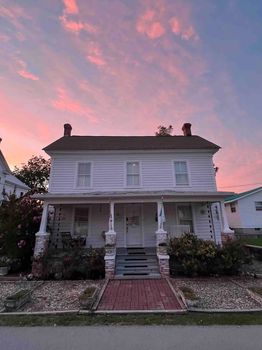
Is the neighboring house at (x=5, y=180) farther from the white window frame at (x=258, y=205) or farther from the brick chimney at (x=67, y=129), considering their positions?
the white window frame at (x=258, y=205)

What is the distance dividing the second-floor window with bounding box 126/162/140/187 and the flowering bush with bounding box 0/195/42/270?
5.01 metres

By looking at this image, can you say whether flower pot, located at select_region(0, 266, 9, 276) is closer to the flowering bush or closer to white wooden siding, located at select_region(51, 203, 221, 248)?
the flowering bush

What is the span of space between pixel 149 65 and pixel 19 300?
11740mm

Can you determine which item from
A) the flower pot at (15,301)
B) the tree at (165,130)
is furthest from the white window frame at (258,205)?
the flower pot at (15,301)

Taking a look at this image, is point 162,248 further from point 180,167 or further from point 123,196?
point 180,167

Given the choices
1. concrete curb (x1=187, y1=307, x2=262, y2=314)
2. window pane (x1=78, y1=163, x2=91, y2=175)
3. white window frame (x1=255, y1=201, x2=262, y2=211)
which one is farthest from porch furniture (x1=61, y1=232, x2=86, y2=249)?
white window frame (x1=255, y1=201, x2=262, y2=211)

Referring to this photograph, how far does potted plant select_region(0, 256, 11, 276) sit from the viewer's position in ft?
27.8

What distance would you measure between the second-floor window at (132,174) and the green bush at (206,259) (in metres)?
4.56

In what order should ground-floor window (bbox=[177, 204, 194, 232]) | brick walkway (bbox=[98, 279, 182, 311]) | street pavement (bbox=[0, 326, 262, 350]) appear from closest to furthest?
street pavement (bbox=[0, 326, 262, 350]) → brick walkway (bbox=[98, 279, 182, 311]) → ground-floor window (bbox=[177, 204, 194, 232])

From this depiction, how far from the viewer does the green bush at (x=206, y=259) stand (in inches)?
314

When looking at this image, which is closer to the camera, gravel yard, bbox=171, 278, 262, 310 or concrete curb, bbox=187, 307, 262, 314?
concrete curb, bbox=187, 307, 262, 314

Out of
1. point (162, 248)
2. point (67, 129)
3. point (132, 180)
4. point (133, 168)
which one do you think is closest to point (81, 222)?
point (132, 180)

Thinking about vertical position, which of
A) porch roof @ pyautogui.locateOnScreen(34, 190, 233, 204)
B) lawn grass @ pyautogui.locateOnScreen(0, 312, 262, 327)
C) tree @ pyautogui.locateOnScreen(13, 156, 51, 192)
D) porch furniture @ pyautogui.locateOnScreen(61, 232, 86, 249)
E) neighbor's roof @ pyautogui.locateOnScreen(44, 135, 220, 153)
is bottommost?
lawn grass @ pyautogui.locateOnScreen(0, 312, 262, 327)

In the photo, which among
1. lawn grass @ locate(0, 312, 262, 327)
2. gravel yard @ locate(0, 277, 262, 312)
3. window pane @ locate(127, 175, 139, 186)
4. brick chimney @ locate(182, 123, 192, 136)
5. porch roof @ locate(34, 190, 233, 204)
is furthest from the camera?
brick chimney @ locate(182, 123, 192, 136)
